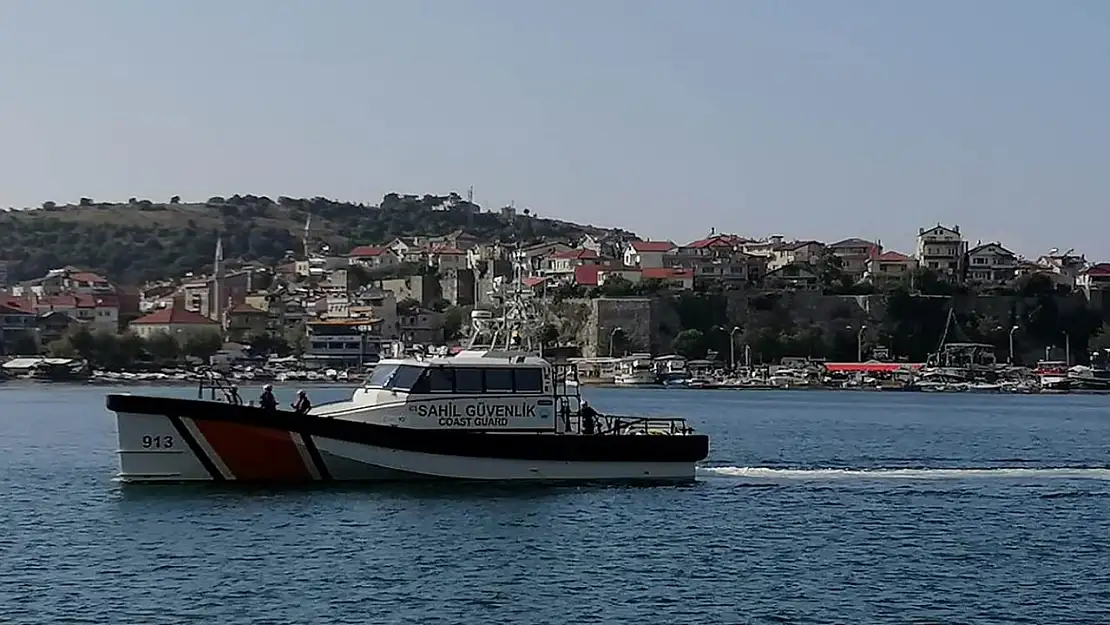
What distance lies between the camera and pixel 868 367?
136m

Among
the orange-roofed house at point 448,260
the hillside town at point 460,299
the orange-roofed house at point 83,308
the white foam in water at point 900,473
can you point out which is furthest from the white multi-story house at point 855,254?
the white foam in water at point 900,473

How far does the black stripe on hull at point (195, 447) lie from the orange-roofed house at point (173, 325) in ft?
413

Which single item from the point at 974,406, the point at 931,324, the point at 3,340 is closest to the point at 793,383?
the point at 931,324

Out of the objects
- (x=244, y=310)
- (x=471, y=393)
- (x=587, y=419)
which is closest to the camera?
(x=471, y=393)

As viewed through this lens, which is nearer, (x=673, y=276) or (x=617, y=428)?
→ (x=617, y=428)

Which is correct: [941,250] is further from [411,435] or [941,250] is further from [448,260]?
[411,435]

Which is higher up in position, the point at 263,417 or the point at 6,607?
the point at 263,417

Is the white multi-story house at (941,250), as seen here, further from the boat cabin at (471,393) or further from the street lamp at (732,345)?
the boat cabin at (471,393)

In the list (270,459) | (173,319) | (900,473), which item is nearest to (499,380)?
(270,459)

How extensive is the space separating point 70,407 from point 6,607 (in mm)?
67835

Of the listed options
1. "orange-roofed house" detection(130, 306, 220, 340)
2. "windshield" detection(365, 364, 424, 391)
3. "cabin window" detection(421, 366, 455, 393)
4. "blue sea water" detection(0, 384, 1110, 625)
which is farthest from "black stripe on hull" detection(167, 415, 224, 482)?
"orange-roofed house" detection(130, 306, 220, 340)

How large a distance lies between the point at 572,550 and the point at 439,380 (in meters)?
6.59

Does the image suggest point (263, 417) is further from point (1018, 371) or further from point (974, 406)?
point (1018, 371)

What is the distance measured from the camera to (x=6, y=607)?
22344mm
